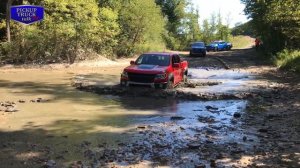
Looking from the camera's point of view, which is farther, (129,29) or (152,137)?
(129,29)

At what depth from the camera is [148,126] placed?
37.0 ft

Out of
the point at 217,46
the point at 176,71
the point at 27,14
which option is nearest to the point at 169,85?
the point at 176,71

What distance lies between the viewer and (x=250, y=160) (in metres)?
8.30

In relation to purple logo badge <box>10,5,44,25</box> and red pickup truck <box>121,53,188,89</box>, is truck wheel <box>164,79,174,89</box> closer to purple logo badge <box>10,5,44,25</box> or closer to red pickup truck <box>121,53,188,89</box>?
red pickup truck <box>121,53,188,89</box>

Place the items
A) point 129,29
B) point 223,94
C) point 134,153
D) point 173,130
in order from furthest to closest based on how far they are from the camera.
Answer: point 129,29, point 223,94, point 173,130, point 134,153

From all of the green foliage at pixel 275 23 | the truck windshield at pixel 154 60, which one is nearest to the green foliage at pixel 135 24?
the green foliage at pixel 275 23

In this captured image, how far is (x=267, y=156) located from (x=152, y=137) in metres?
2.57

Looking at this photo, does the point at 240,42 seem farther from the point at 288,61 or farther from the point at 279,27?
the point at 288,61

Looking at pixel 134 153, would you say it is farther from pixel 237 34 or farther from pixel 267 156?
pixel 237 34

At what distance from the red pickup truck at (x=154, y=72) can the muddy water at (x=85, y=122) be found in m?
0.99

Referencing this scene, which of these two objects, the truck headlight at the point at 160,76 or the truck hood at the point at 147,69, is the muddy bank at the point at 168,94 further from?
the truck hood at the point at 147,69

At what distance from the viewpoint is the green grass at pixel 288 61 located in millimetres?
28358

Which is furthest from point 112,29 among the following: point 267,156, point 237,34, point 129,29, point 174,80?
point 237,34

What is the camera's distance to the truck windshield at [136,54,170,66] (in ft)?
59.3
